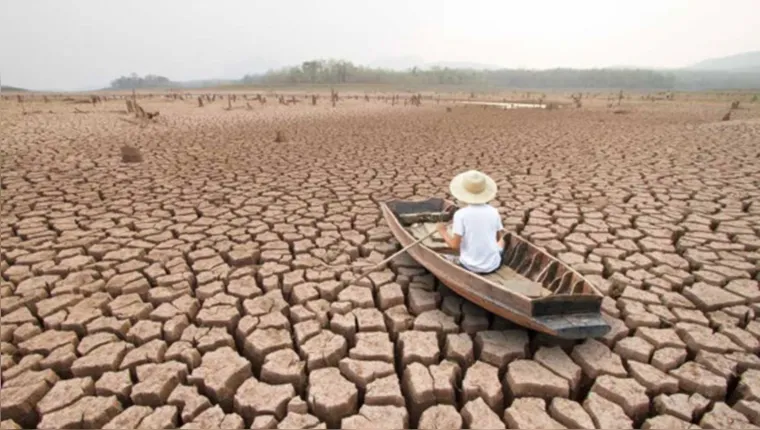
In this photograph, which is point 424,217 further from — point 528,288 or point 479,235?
point 528,288

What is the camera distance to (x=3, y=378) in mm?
2395

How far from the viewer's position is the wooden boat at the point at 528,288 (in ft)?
8.14

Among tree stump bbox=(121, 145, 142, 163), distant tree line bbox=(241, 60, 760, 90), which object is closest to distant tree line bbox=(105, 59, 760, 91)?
distant tree line bbox=(241, 60, 760, 90)

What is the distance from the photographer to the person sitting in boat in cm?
316

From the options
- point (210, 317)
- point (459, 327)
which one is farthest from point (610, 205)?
point (210, 317)

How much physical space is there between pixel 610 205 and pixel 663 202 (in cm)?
77

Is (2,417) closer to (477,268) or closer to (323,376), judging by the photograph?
(323,376)

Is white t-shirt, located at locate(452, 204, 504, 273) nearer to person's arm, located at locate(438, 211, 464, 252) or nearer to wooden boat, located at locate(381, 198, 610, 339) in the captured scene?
person's arm, located at locate(438, 211, 464, 252)

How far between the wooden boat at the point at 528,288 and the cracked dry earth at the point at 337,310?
0.26 meters

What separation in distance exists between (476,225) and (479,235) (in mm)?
81

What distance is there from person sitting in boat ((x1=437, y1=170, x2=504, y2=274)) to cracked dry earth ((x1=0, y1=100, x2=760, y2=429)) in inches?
14.3

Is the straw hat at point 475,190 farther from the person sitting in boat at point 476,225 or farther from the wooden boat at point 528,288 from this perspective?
the wooden boat at point 528,288

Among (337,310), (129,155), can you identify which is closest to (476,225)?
(337,310)

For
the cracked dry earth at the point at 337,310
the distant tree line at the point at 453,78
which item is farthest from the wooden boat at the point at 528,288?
the distant tree line at the point at 453,78
